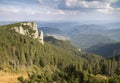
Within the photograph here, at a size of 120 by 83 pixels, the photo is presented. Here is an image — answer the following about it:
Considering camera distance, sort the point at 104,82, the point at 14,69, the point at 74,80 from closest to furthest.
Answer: the point at 104,82
the point at 74,80
the point at 14,69

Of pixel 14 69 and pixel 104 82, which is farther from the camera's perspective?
pixel 14 69

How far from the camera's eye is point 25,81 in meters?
164

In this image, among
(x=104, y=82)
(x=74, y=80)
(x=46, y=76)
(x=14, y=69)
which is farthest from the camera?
(x=14, y=69)

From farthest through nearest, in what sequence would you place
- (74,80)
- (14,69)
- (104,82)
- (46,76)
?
(14,69) < (46,76) < (74,80) < (104,82)

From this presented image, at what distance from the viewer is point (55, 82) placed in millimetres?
182625

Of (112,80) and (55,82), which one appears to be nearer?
(112,80)

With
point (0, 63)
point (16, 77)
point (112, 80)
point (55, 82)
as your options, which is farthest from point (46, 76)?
point (112, 80)

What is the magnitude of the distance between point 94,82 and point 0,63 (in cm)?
8018

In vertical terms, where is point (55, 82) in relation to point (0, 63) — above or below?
below

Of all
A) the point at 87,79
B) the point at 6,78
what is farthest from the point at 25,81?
the point at 87,79

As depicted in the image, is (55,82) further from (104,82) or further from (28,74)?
(104,82)

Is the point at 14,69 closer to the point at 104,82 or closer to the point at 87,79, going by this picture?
the point at 87,79

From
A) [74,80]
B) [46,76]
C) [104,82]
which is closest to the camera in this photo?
[104,82]

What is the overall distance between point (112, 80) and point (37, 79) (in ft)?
188
